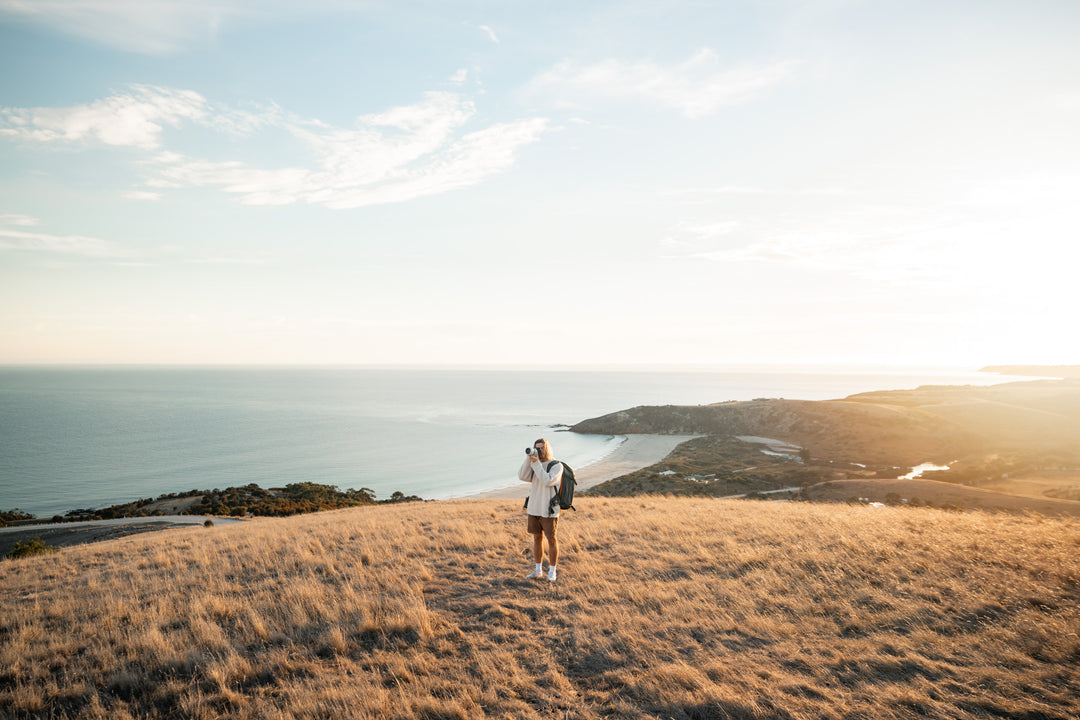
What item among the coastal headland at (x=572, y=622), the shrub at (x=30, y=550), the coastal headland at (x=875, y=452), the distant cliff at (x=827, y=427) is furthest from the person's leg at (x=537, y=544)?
the distant cliff at (x=827, y=427)

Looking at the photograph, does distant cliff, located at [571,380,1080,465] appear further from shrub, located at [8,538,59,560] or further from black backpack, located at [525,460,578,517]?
shrub, located at [8,538,59,560]

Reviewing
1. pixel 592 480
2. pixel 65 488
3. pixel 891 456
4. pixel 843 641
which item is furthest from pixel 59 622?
pixel 891 456

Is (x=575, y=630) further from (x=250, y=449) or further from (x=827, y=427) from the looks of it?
(x=250, y=449)

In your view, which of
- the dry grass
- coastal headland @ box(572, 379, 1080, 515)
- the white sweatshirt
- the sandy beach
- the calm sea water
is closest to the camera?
the dry grass

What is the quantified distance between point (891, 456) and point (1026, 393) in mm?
73785

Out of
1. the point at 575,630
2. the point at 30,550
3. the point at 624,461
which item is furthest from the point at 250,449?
the point at 575,630

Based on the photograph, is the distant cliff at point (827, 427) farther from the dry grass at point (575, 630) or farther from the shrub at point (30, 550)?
the shrub at point (30, 550)

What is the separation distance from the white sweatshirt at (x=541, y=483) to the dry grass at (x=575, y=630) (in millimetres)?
1385

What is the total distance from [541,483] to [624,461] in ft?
168

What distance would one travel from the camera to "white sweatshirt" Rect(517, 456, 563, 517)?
8.35 metres

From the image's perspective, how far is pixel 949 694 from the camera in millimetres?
4922

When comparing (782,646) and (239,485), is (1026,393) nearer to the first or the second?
(782,646)

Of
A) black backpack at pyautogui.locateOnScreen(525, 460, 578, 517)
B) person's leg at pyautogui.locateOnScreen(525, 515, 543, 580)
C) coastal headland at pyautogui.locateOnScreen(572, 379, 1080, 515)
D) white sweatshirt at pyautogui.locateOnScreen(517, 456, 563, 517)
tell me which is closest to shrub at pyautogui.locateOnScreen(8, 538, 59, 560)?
person's leg at pyautogui.locateOnScreen(525, 515, 543, 580)

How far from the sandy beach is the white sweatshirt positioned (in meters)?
31.2
